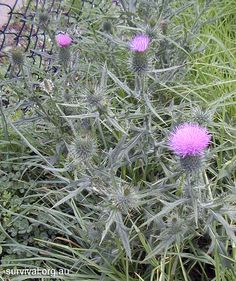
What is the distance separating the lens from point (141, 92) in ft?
7.50

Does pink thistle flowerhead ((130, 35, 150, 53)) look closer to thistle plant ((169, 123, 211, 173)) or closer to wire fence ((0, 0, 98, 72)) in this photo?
thistle plant ((169, 123, 211, 173))

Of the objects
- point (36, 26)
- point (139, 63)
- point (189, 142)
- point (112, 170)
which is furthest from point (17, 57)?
point (36, 26)

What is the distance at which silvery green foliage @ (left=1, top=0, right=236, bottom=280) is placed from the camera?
2.01m

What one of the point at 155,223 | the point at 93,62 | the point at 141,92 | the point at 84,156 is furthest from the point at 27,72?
the point at 155,223

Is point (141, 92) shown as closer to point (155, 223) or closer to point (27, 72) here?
point (155, 223)

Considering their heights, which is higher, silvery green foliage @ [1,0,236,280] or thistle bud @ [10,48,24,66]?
thistle bud @ [10,48,24,66]

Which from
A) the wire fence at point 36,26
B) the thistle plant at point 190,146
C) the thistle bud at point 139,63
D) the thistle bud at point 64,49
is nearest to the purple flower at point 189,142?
the thistle plant at point 190,146

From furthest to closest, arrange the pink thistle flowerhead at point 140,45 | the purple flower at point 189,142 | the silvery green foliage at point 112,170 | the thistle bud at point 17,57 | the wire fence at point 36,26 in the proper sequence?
the wire fence at point 36,26, the thistle bud at point 17,57, the pink thistle flowerhead at point 140,45, the silvery green foliage at point 112,170, the purple flower at point 189,142

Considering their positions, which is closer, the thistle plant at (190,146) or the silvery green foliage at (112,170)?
the thistle plant at (190,146)

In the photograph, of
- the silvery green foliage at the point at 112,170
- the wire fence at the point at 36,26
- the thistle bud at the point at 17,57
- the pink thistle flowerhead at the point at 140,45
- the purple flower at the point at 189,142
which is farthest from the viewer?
the wire fence at the point at 36,26

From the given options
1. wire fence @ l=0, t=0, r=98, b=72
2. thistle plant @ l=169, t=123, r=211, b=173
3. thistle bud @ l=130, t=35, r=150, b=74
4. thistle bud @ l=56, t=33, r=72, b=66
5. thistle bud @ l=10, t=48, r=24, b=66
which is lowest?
wire fence @ l=0, t=0, r=98, b=72

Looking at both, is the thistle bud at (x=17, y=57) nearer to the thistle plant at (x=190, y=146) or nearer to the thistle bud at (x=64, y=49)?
the thistle bud at (x=64, y=49)

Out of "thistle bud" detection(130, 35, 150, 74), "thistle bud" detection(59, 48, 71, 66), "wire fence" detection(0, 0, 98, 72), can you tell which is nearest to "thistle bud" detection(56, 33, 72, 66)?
"thistle bud" detection(59, 48, 71, 66)

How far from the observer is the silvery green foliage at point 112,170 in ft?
6.58
